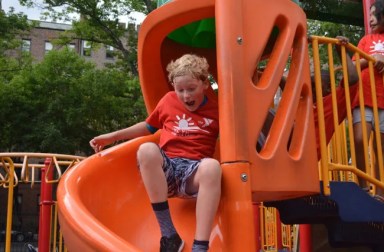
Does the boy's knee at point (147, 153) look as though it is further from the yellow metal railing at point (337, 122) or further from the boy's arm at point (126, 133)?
the yellow metal railing at point (337, 122)

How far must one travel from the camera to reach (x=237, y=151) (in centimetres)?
205

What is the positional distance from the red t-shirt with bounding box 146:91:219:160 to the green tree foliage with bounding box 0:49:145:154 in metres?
12.8

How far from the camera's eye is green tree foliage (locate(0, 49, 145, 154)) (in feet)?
51.3

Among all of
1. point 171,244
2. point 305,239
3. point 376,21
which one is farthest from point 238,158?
point 305,239

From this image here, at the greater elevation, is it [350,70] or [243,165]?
[350,70]

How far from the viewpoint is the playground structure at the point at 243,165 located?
2.06m

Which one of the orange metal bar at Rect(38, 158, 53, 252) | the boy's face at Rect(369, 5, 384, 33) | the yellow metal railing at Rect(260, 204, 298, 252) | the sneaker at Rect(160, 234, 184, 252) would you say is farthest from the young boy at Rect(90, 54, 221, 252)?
the yellow metal railing at Rect(260, 204, 298, 252)

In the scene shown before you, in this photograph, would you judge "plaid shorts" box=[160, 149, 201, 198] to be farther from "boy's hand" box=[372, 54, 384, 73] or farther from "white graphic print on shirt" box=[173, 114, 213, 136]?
"boy's hand" box=[372, 54, 384, 73]

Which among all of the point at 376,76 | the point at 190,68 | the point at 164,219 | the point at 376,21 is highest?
the point at 376,21

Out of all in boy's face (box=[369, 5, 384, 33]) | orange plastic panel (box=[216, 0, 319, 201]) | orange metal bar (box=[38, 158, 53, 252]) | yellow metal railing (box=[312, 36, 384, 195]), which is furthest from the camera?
orange metal bar (box=[38, 158, 53, 252])

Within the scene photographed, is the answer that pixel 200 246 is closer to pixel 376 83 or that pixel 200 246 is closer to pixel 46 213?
pixel 376 83

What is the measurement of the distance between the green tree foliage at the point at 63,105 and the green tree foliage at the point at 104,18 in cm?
82

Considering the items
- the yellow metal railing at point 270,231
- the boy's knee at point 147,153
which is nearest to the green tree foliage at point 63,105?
the yellow metal railing at point 270,231

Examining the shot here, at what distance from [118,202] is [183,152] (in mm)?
647
